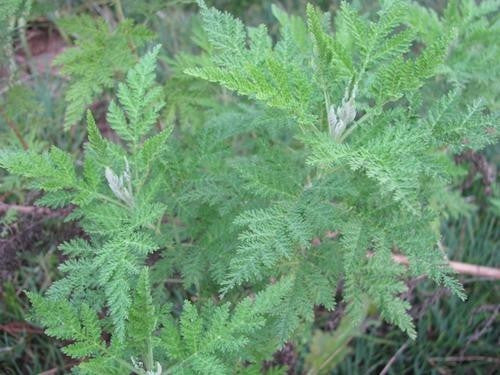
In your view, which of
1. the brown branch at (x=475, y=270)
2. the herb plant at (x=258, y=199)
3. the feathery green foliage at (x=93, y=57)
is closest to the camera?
the herb plant at (x=258, y=199)

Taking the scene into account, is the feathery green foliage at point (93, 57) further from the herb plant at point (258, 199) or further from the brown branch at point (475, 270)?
the brown branch at point (475, 270)

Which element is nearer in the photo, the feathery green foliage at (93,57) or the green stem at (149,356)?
the green stem at (149,356)

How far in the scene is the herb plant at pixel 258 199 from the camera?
1.33m

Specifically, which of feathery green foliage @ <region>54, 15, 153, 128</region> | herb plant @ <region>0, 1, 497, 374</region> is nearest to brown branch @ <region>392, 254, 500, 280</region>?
herb plant @ <region>0, 1, 497, 374</region>

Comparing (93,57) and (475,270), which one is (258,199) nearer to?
(93,57)

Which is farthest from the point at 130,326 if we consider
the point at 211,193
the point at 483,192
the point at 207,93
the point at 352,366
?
the point at 483,192

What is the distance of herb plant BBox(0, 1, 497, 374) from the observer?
1.33m

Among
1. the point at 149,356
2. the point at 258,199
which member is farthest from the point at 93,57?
the point at 149,356

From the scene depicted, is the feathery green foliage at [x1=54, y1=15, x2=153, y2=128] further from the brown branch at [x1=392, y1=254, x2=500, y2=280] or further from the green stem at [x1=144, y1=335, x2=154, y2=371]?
the brown branch at [x1=392, y1=254, x2=500, y2=280]

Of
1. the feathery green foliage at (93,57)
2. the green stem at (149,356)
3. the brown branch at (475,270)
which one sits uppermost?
the feathery green foliage at (93,57)

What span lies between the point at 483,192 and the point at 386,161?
1.79 m

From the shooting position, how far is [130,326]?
4.33 feet

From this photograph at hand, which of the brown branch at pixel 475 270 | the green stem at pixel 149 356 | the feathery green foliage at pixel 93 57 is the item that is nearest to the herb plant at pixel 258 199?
the green stem at pixel 149 356

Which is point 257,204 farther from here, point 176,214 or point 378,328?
point 378,328
